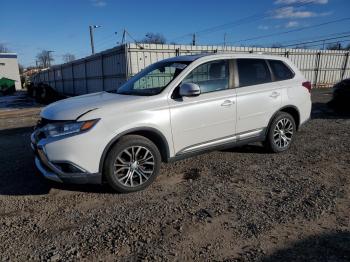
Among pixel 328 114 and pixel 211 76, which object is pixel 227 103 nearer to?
pixel 211 76

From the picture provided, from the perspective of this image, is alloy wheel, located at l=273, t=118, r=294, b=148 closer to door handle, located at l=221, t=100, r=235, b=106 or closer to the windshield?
door handle, located at l=221, t=100, r=235, b=106

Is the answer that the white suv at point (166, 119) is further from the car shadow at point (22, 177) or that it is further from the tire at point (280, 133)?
the car shadow at point (22, 177)

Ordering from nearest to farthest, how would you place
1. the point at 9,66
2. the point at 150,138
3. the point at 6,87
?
the point at 150,138, the point at 6,87, the point at 9,66

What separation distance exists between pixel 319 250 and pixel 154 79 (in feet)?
11.3

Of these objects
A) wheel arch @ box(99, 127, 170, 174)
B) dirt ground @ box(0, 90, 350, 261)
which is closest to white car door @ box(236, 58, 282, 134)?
dirt ground @ box(0, 90, 350, 261)

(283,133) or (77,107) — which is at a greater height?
(77,107)

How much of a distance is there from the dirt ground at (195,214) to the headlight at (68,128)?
904 millimetres

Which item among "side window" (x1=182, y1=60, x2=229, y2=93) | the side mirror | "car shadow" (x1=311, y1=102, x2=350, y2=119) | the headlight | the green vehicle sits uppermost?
"side window" (x1=182, y1=60, x2=229, y2=93)

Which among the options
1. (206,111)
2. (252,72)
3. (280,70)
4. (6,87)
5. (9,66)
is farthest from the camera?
(9,66)

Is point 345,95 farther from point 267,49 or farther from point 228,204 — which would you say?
point 267,49

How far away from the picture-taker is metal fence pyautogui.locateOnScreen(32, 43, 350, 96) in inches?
620

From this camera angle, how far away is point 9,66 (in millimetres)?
56281

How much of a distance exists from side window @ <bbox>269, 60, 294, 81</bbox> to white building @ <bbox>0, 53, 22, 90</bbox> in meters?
59.9

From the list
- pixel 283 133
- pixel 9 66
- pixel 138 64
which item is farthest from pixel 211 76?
pixel 9 66
